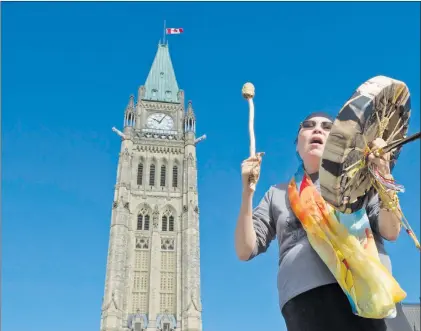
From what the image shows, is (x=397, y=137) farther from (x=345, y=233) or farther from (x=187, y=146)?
(x=187, y=146)

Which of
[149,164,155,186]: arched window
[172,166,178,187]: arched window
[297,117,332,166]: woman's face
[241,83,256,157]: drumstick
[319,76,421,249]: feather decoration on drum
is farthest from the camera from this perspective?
[172,166,178,187]: arched window

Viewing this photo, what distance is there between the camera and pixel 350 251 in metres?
3.08

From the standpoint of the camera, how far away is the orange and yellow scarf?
2887 mm

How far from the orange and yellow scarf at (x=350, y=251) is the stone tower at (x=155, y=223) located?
41377 millimetres

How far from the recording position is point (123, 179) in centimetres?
4966

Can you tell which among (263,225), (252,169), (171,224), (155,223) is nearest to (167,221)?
(171,224)

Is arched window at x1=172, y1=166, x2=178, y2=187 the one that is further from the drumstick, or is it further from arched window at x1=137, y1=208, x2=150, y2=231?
the drumstick

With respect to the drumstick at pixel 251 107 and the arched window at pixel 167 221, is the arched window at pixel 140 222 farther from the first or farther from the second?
the drumstick at pixel 251 107

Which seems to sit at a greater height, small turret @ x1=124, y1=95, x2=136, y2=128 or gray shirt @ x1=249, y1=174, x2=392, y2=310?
small turret @ x1=124, y1=95, x2=136, y2=128

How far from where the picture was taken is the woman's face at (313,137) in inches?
145

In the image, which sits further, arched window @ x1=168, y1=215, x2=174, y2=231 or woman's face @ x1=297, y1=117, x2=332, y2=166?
arched window @ x1=168, y1=215, x2=174, y2=231

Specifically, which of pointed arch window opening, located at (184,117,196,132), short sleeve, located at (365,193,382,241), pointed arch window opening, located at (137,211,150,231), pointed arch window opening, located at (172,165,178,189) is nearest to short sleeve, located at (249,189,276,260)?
short sleeve, located at (365,193,382,241)

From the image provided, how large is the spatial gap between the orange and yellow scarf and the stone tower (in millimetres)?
41377

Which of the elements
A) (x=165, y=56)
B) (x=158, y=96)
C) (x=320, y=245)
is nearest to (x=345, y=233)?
(x=320, y=245)
